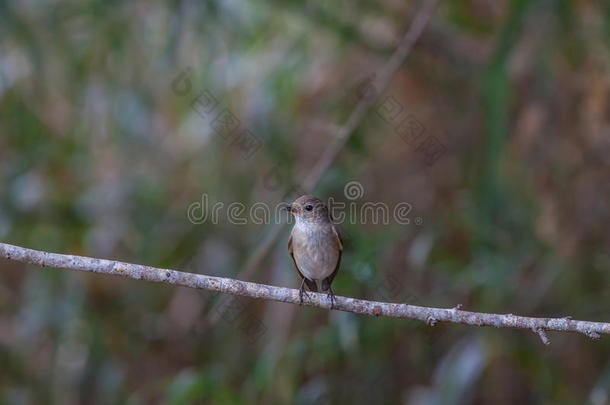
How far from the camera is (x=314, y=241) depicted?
479cm

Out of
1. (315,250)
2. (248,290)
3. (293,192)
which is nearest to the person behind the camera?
(248,290)

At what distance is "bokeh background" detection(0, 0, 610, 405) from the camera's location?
5914mm

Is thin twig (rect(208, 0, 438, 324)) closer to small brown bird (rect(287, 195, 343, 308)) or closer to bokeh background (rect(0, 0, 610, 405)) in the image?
bokeh background (rect(0, 0, 610, 405))

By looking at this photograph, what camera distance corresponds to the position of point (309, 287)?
16.9 feet

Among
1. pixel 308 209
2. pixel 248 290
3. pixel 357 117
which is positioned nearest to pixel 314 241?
pixel 308 209

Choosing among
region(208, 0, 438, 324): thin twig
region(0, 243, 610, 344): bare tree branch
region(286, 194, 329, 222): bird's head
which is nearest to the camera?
region(0, 243, 610, 344): bare tree branch

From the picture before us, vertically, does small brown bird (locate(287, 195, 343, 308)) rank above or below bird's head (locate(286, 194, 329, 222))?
below

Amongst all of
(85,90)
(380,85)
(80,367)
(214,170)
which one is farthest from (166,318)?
(380,85)
